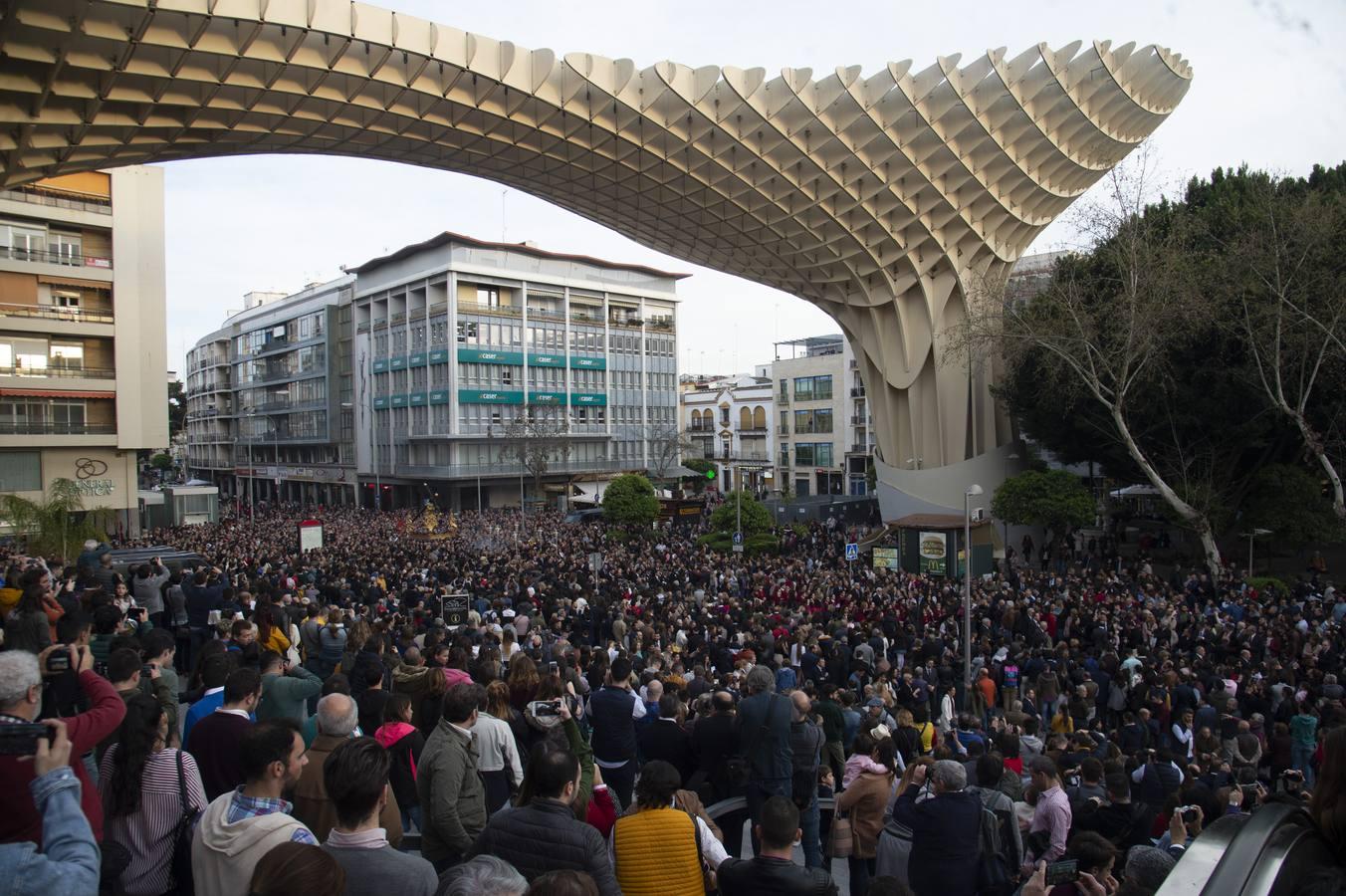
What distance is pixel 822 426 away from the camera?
198 ft

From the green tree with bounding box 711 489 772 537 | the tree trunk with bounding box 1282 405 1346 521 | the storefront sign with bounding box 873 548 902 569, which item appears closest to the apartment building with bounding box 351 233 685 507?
the green tree with bounding box 711 489 772 537

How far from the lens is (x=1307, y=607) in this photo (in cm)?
1603

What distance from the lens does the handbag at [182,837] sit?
3.63 m

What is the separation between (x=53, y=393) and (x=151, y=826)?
30.1 meters

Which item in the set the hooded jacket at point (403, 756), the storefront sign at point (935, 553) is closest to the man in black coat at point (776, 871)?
the hooded jacket at point (403, 756)

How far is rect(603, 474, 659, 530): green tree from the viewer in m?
37.4

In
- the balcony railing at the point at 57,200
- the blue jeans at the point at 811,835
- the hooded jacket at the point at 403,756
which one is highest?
the balcony railing at the point at 57,200

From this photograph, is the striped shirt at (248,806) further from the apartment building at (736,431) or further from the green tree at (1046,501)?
the apartment building at (736,431)

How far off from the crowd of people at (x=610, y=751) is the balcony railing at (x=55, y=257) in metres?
17.7

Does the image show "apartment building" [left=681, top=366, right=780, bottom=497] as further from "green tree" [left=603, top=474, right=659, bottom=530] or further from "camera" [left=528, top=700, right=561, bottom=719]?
"camera" [left=528, top=700, right=561, bottom=719]

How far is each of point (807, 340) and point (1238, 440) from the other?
49.4m

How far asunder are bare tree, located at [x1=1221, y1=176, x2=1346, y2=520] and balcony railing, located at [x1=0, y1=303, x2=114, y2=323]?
34.2 metres

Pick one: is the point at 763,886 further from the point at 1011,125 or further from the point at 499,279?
the point at 499,279

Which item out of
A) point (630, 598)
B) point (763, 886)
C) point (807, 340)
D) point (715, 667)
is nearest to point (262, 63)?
point (630, 598)
